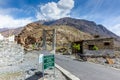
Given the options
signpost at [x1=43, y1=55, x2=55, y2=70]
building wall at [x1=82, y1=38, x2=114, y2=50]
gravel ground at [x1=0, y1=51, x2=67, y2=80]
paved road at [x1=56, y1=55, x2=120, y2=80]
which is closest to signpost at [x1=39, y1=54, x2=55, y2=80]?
signpost at [x1=43, y1=55, x2=55, y2=70]

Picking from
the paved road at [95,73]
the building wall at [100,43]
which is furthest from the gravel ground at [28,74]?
the building wall at [100,43]

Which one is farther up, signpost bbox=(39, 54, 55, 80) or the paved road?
signpost bbox=(39, 54, 55, 80)

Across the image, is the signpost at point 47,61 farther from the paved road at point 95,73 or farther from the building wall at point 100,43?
the building wall at point 100,43

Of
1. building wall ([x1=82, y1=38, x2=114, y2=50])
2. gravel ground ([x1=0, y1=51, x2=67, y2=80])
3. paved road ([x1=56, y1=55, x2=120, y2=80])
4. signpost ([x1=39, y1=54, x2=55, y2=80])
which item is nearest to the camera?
signpost ([x1=39, y1=54, x2=55, y2=80])

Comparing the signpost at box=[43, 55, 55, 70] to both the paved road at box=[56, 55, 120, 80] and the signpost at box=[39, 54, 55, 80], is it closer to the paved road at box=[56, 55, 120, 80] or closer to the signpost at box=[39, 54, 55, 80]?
the signpost at box=[39, 54, 55, 80]

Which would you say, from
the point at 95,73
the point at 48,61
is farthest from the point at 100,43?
the point at 48,61

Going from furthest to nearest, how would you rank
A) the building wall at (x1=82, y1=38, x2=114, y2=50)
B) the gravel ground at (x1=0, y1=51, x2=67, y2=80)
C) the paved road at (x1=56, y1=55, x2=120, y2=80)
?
the building wall at (x1=82, y1=38, x2=114, y2=50) → the gravel ground at (x1=0, y1=51, x2=67, y2=80) → the paved road at (x1=56, y1=55, x2=120, y2=80)

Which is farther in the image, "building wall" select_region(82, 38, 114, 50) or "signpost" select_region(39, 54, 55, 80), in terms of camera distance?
"building wall" select_region(82, 38, 114, 50)

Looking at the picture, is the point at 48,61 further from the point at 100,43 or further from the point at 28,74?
the point at 100,43

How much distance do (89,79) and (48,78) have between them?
319 centimetres

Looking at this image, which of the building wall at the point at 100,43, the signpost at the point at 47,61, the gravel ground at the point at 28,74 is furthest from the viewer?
the building wall at the point at 100,43

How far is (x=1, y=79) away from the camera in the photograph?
701 inches

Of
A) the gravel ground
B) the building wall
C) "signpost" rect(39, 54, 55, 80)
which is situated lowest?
the gravel ground

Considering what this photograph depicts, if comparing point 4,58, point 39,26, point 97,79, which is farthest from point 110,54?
→ point 39,26
